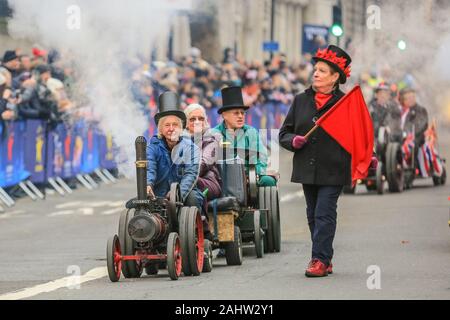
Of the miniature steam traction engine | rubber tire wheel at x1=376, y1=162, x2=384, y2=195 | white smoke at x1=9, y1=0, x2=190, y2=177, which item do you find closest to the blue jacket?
the miniature steam traction engine

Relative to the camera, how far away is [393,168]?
26359mm

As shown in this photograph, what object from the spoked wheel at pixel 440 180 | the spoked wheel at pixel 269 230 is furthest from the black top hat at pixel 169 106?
the spoked wheel at pixel 440 180

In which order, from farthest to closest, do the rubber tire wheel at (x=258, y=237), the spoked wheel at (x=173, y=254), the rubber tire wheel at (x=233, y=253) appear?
the rubber tire wheel at (x=258, y=237)
the rubber tire wheel at (x=233, y=253)
the spoked wheel at (x=173, y=254)

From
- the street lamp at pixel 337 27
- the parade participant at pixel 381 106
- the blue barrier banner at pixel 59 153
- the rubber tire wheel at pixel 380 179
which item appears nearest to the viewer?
the rubber tire wheel at pixel 380 179

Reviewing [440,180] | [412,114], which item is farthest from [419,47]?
[412,114]

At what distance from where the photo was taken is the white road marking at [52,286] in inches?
478

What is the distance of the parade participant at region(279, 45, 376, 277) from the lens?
13.3 m

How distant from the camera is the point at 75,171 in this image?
94.5 ft

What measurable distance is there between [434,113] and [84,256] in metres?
14.9

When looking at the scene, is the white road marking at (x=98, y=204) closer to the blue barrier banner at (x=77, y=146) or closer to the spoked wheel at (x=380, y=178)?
the blue barrier banner at (x=77, y=146)

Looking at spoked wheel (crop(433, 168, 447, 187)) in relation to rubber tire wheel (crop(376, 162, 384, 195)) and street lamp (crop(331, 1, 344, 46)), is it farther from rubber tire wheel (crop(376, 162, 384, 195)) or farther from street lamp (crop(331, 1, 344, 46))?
street lamp (crop(331, 1, 344, 46))

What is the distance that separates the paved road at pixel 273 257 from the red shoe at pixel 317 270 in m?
0.10

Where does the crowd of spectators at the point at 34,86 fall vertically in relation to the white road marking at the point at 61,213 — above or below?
above

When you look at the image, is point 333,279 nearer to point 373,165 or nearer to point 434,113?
point 373,165
